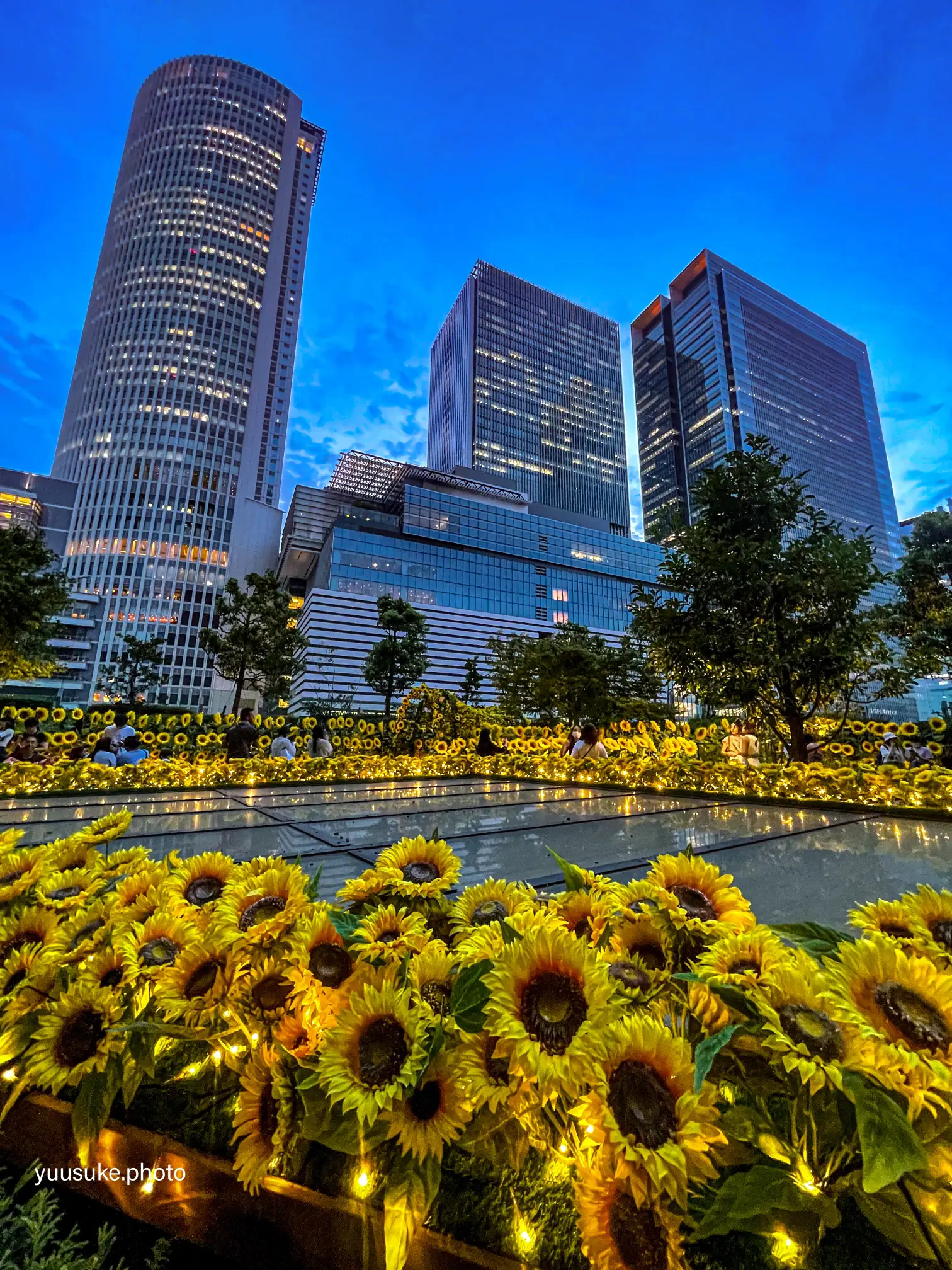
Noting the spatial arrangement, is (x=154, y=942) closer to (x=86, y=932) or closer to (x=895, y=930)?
(x=86, y=932)

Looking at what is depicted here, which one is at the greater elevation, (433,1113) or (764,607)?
(764,607)

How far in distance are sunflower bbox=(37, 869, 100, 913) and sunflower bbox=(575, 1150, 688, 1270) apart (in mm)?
1298

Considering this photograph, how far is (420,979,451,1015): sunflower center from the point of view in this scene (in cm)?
88

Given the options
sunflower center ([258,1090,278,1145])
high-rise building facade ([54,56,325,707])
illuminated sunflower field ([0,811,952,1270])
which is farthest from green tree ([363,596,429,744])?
high-rise building facade ([54,56,325,707])

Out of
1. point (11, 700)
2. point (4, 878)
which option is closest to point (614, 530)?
point (11, 700)

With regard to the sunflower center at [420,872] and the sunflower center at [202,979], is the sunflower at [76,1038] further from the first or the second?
the sunflower center at [420,872]

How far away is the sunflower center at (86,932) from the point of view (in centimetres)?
117

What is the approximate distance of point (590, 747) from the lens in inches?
352

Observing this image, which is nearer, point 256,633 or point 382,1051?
point 382,1051

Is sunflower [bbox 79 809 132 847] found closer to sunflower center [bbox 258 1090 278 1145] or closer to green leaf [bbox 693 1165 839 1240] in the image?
sunflower center [bbox 258 1090 278 1145]

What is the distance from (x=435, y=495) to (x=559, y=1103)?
72.4m

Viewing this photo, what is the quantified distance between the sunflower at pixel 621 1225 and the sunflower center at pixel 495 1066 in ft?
0.46

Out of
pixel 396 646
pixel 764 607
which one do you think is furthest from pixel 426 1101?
pixel 396 646

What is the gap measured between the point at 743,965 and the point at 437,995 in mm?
517
